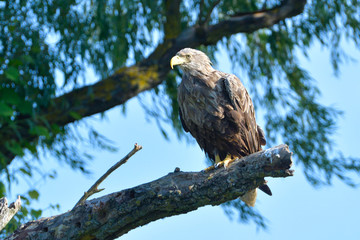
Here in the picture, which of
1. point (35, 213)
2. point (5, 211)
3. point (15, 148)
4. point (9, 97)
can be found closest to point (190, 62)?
point (5, 211)

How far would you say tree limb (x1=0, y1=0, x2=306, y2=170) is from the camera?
278 inches

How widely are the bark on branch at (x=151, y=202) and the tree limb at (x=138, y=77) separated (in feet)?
11.6

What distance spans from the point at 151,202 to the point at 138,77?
13.4ft

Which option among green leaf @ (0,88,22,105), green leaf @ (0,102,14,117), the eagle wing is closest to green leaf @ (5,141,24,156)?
green leaf @ (0,88,22,105)

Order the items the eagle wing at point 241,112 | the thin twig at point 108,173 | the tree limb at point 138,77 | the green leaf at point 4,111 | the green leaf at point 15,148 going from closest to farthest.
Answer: the thin twig at point 108,173
the eagle wing at point 241,112
the green leaf at point 4,111
the green leaf at point 15,148
the tree limb at point 138,77

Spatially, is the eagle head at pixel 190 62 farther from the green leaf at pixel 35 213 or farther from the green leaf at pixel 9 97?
the green leaf at pixel 9 97

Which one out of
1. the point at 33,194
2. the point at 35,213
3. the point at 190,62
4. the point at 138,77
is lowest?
the point at 35,213

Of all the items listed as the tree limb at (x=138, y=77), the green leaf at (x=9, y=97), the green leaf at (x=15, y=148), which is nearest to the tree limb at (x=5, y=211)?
the green leaf at (x=9, y=97)

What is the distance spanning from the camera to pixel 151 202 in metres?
3.33

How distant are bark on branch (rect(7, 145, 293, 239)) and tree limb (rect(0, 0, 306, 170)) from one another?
355cm

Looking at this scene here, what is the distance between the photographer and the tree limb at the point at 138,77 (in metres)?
7.06

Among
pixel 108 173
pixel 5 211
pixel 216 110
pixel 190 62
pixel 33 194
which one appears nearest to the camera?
pixel 108 173

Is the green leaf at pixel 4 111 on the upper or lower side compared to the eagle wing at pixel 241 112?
upper

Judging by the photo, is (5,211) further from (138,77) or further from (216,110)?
(138,77)
